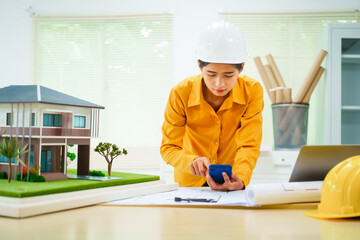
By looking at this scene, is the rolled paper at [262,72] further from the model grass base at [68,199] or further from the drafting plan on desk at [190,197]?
the model grass base at [68,199]

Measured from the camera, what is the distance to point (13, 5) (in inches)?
149

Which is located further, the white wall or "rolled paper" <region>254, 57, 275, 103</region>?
the white wall

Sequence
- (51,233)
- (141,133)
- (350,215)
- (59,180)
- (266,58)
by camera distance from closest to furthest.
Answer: (51,233), (350,215), (59,180), (266,58), (141,133)

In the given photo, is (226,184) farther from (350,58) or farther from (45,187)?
(350,58)

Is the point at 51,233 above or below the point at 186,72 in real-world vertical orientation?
below

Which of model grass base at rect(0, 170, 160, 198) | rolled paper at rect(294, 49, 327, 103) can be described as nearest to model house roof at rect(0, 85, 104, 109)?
model grass base at rect(0, 170, 160, 198)

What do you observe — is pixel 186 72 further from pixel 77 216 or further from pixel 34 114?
pixel 77 216

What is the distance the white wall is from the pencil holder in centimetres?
96

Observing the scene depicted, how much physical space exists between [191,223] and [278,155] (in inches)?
92.6

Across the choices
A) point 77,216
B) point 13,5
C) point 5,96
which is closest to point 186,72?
point 13,5

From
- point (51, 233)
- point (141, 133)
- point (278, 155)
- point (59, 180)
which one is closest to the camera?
point (51, 233)

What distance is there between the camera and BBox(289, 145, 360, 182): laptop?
1146 millimetres

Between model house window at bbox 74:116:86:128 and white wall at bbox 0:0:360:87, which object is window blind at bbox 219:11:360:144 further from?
model house window at bbox 74:116:86:128

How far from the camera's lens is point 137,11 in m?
3.66
